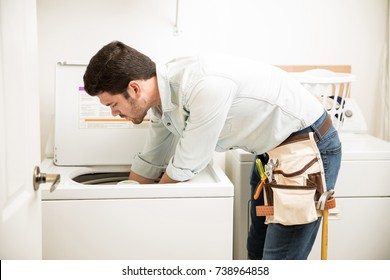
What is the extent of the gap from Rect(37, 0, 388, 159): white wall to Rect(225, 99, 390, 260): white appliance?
58 centimetres

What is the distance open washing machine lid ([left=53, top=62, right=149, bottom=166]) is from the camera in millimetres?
2076

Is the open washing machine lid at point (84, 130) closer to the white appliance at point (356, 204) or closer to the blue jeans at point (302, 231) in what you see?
the white appliance at point (356, 204)

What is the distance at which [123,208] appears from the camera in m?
1.61

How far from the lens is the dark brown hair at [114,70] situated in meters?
1.46

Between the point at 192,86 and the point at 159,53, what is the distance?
0.90m

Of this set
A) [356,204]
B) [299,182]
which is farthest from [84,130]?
[356,204]

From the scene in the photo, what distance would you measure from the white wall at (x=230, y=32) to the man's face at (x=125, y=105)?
75 centimetres

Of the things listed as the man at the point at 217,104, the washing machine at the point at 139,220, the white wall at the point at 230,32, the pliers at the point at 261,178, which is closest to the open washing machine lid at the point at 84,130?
the white wall at the point at 230,32

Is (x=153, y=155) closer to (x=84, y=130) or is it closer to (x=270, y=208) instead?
(x=84, y=130)

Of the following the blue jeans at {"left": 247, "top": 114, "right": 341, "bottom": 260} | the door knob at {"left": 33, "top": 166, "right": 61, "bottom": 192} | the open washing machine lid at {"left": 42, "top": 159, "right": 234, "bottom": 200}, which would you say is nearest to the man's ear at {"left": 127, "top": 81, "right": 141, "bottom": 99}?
the open washing machine lid at {"left": 42, "top": 159, "right": 234, "bottom": 200}

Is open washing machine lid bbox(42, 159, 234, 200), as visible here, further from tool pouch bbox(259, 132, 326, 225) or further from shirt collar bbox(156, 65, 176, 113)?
shirt collar bbox(156, 65, 176, 113)

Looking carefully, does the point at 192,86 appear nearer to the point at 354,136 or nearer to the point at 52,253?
the point at 52,253
